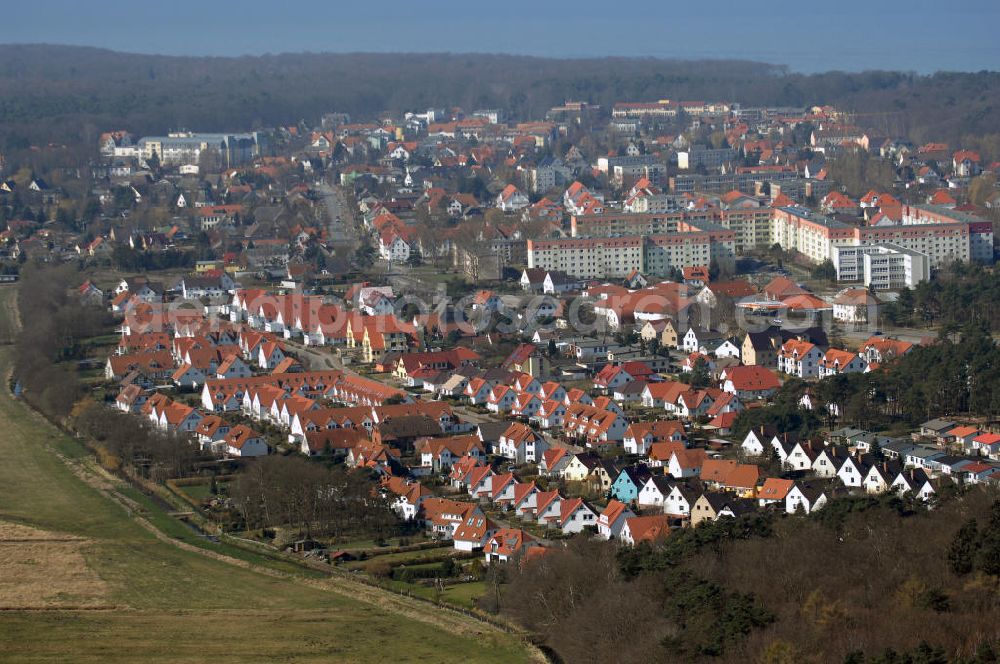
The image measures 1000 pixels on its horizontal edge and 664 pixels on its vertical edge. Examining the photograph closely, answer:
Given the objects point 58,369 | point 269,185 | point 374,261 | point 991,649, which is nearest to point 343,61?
point 269,185

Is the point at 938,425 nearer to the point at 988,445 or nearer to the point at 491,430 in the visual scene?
the point at 988,445

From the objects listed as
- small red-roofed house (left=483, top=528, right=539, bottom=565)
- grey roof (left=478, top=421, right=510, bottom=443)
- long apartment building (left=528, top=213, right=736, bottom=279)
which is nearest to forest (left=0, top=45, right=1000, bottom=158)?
long apartment building (left=528, top=213, right=736, bottom=279)

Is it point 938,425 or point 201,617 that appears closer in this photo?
point 201,617

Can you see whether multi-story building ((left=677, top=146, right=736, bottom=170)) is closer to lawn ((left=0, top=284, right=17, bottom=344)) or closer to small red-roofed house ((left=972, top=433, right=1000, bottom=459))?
lawn ((left=0, top=284, right=17, bottom=344))

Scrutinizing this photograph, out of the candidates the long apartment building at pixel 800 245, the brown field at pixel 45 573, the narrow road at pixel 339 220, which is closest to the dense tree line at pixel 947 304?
the long apartment building at pixel 800 245

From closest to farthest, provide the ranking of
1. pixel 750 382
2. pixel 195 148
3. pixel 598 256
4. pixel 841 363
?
1. pixel 750 382
2. pixel 841 363
3. pixel 598 256
4. pixel 195 148

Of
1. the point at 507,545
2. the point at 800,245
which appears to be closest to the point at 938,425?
the point at 507,545
